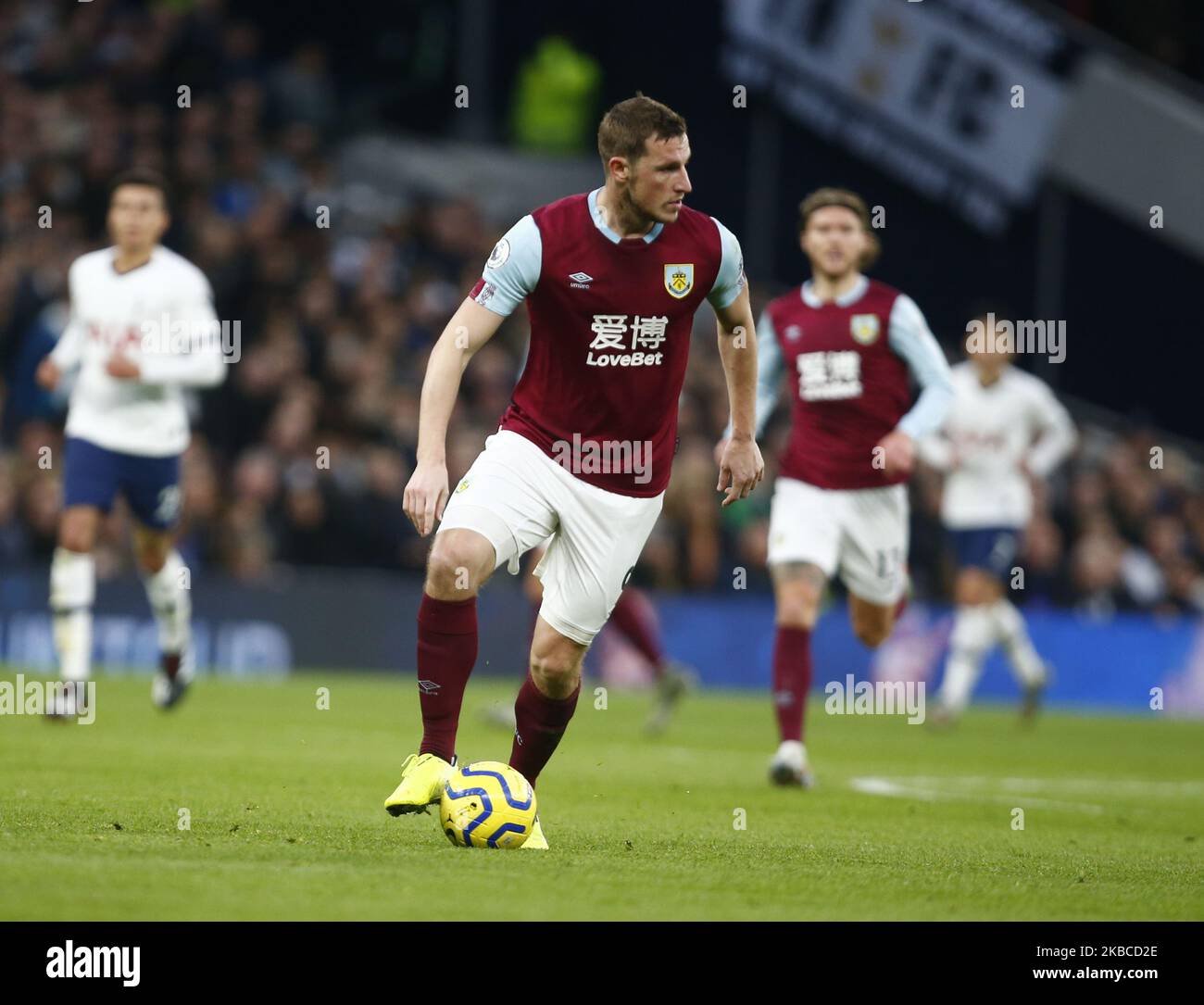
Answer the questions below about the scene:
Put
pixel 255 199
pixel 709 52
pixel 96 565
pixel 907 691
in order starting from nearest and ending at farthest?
pixel 96 565
pixel 907 691
pixel 255 199
pixel 709 52

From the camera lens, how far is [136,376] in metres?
10.7

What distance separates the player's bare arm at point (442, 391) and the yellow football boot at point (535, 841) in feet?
3.28

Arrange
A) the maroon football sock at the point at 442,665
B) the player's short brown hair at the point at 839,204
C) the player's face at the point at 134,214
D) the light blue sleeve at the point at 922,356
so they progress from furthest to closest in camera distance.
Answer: the player's face at the point at 134,214, the player's short brown hair at the point at 839,204, the light blue sleeve at the point at 922,356, the maroon football sock at the point at 442,665

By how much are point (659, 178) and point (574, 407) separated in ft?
2.62

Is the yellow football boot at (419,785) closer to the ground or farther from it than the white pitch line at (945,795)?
farther from it

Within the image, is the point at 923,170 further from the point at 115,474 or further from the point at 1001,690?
the point at 115,474

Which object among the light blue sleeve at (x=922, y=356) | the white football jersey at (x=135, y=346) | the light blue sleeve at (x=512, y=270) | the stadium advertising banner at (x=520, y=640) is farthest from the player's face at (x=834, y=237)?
the stadium advertising banner at (x=520, y=640)

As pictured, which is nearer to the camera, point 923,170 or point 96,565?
point 96,565

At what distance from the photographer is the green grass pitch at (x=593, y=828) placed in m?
5.05

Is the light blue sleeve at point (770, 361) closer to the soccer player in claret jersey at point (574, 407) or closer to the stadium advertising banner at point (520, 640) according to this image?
the soccer player in claret jersey at point (574, 407)

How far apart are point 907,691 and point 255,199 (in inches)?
313

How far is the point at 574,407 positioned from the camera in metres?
6.66

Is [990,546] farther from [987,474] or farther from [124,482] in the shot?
[124,482]
